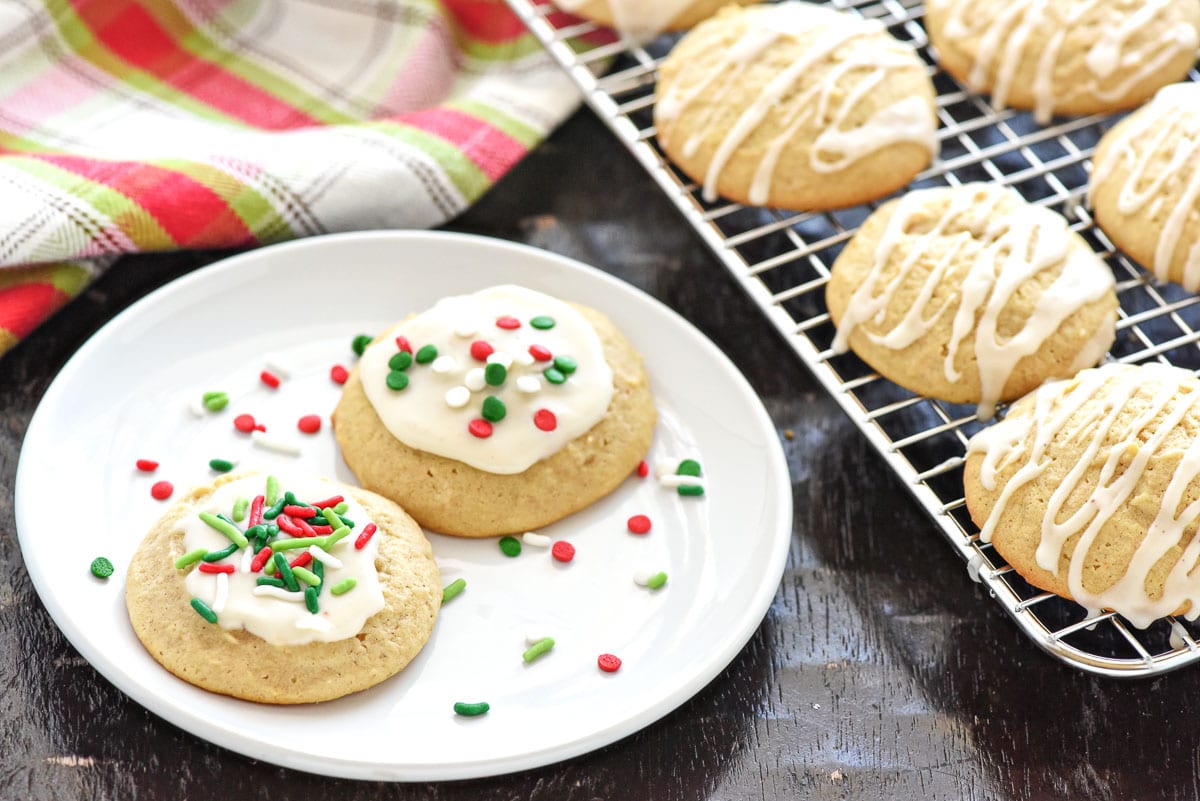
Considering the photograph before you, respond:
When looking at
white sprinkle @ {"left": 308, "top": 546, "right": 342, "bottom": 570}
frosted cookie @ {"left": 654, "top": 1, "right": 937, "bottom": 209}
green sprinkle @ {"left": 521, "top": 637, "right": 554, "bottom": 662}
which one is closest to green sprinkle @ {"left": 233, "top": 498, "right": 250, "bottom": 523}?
white sprinkle @ {"left": 308, "top": 546, "right": 342, "bottom": 570}

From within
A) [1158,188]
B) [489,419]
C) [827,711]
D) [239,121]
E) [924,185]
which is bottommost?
[827,711]

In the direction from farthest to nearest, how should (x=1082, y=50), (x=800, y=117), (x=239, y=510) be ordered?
(x=1082, y=50) → (x=800, y=117) → (x=239, y=510)

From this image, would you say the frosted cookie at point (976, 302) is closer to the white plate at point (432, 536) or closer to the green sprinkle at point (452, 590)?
the white plate at point (432, 536)

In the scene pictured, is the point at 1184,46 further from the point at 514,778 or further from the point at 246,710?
the point at 246,710

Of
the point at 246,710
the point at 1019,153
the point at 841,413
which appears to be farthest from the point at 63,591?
the point at 1019,153

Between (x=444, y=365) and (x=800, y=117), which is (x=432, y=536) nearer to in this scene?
(x=444, y=365)

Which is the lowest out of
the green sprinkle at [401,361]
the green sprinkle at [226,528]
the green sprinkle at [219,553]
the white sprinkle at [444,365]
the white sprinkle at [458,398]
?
the white sprinkle at [458,398]

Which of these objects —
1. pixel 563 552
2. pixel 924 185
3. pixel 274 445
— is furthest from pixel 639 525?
pixel 924 185

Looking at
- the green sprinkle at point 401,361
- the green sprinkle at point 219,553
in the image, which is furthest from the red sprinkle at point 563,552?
the green sprinkle at point 219,553
